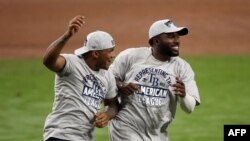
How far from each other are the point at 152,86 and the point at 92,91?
0.76m

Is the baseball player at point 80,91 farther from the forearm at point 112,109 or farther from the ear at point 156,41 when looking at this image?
the ear at point 156,41

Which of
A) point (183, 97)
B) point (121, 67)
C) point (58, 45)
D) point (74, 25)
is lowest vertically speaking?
point (183, 97)

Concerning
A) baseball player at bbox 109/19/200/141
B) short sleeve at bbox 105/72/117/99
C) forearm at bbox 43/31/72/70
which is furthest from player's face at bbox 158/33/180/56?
forearm at bbox 43/31/72/70

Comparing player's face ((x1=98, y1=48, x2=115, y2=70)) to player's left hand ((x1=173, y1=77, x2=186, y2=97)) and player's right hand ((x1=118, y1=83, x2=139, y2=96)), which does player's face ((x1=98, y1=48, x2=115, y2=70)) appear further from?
player's left hand ((x1=173, y1=77, x2=186, y2=97))

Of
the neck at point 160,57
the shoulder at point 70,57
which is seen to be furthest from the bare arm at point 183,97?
the shoulder at point 70,57

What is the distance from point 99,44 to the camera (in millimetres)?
7742

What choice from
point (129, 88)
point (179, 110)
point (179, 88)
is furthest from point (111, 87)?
point (179, 110)

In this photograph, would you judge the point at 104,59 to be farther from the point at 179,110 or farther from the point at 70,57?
the point at 179,110

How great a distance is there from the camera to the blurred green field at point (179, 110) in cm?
1223

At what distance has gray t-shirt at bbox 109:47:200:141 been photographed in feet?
26.7

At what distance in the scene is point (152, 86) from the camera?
816 centimetres

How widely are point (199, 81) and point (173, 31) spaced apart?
767cm

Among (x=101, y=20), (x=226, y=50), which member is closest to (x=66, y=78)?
(x=226, y=50)

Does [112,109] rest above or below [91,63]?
below
